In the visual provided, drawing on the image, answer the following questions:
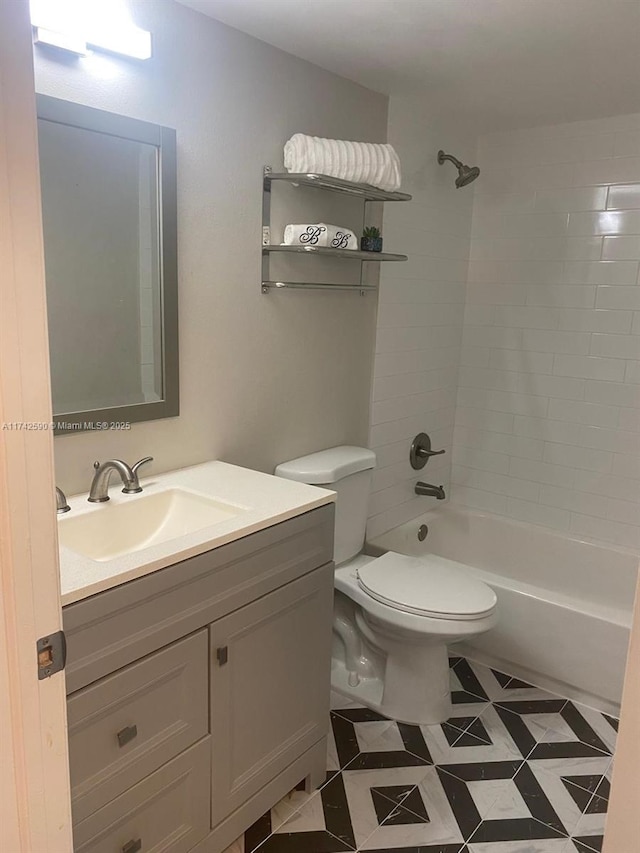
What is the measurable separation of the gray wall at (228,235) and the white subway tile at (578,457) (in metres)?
1.18

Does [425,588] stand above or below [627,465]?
below

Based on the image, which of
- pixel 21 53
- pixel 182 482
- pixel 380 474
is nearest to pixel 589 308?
pixel 380 474

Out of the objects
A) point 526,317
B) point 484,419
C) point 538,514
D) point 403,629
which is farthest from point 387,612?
point 526,317

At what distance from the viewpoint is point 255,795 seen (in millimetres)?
1782

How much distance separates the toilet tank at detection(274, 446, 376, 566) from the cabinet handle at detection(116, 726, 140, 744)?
1.01m

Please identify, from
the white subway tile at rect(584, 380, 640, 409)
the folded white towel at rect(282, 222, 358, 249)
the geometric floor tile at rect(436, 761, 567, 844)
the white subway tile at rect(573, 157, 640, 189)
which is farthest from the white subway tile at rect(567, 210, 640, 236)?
the geometric floor tile at rect(436, 761, 567, 844)

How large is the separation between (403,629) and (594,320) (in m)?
1.62

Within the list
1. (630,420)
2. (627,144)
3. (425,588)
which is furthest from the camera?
(630,420)

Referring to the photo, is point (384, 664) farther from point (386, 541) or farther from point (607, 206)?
point (607, 206)

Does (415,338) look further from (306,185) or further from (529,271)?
(306,185)

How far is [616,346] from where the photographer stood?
114 inches

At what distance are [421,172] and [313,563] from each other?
1785 mm

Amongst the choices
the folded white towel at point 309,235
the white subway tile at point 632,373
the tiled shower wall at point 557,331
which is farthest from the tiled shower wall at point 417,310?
the white subway tile at point 632,373

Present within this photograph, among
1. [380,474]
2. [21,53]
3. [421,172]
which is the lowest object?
[380,474]
